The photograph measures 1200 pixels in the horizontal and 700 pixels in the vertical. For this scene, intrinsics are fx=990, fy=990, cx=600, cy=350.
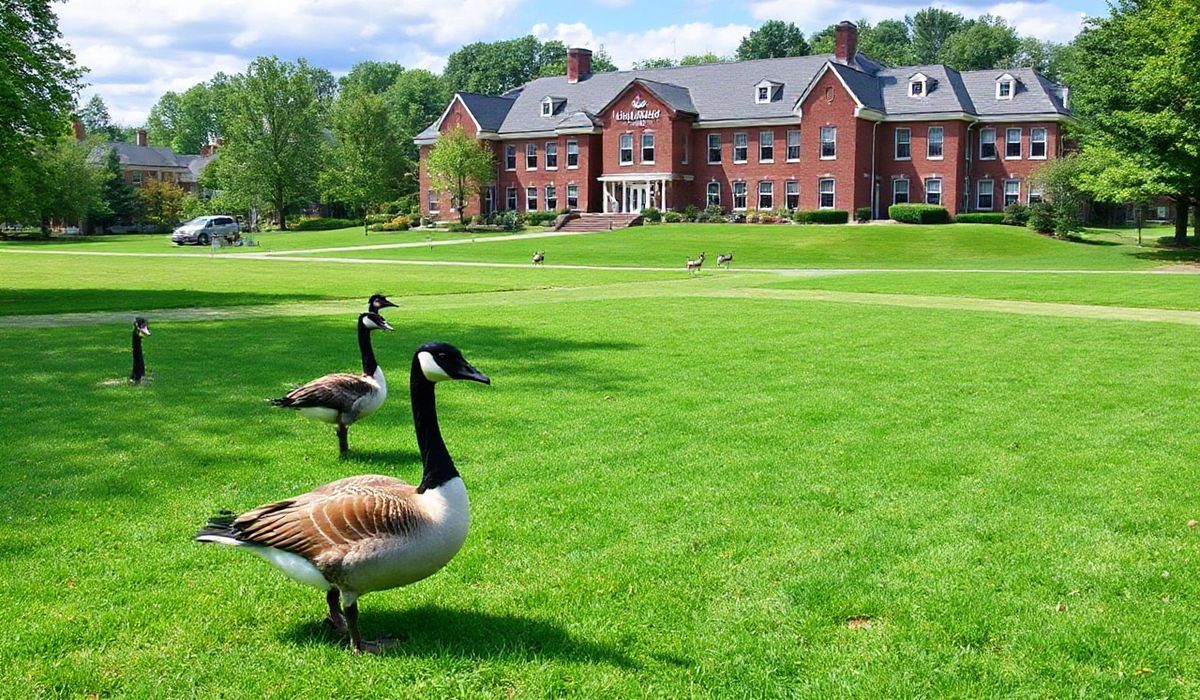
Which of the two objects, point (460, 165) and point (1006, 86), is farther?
point (460, 165)

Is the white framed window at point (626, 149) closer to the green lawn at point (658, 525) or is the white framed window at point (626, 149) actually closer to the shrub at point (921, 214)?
the shrub at point (921, 214)

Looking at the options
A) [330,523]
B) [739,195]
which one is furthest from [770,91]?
[330,523]

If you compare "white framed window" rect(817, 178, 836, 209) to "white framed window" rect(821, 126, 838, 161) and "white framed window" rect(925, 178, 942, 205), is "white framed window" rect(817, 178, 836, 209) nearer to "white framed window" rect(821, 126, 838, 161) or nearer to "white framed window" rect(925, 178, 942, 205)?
"white framed window" rect(821, 126, 838, 161)

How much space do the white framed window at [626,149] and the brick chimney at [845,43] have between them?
640 inches

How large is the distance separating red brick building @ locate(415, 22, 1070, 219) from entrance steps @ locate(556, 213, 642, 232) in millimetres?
3592

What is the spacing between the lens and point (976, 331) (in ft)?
64.0

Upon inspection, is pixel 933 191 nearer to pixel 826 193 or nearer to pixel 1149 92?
pixel 826 193

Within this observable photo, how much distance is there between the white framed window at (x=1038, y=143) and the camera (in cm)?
6544

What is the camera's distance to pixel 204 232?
230 feet

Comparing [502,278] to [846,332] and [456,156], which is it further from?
[456,156]

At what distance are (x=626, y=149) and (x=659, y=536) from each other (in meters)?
71.1

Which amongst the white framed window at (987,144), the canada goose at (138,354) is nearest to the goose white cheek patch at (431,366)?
the canada goose at (138,354)

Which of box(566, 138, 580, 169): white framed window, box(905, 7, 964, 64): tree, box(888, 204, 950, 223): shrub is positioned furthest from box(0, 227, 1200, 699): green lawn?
box(905, 7, 964, 64): tree

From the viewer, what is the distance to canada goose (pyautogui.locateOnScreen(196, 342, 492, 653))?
525 centimetres
